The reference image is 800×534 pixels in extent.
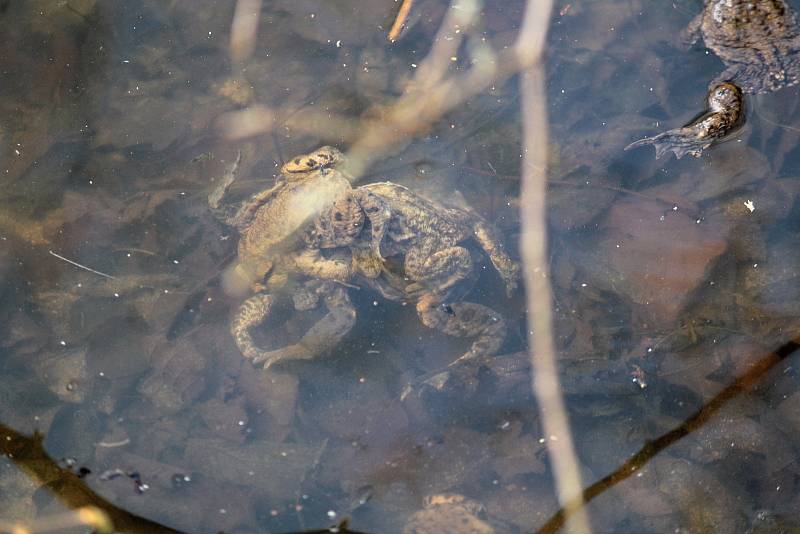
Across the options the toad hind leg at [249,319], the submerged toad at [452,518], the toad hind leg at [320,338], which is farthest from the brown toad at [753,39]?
the toad hind leg at [249,319]

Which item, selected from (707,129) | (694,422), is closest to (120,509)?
(694,422)

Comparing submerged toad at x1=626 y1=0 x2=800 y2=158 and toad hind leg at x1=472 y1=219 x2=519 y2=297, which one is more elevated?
submerged toad at x1=626 y1=0 x2=800 y2=158

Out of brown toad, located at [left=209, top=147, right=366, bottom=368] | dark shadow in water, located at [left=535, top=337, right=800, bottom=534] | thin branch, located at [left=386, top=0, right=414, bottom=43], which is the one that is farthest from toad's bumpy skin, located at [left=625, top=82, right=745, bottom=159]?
brown toad, located at [left=209, top=147, right=366, bottom=368]

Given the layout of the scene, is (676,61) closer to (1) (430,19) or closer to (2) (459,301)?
(1) (430,19)

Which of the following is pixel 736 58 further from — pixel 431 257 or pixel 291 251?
pixel 291 251

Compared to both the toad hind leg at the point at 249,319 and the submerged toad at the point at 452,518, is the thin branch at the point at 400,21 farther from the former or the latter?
the submerged toad at the point at 452,518

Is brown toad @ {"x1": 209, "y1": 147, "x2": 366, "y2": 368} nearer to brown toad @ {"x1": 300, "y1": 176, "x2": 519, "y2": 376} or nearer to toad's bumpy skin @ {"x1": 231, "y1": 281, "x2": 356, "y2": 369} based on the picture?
toad's bumpy skin @ {"x1": 231, "y1": 281, "x2": 356, "y2": 369}
